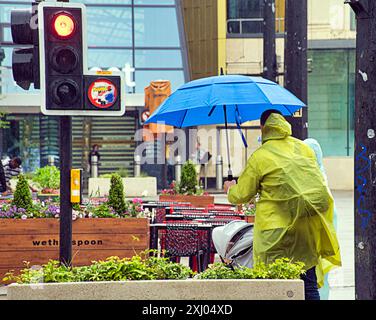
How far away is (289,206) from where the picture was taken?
6.79m

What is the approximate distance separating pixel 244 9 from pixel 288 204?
95.7 feet

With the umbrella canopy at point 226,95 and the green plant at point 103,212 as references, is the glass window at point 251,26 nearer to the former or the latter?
the green plant at point 103,212

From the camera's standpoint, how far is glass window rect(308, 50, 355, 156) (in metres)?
34.9

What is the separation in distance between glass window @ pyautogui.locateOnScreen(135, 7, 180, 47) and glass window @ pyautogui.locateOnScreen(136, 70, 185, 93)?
111 cm

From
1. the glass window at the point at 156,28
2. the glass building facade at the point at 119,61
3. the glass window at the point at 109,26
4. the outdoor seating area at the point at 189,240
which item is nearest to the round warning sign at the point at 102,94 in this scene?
the outdoor seating area at the point at 189,240

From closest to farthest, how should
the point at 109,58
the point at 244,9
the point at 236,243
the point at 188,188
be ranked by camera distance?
1. the point at 236,243
2. the point at 188,188
3. the point at 109,58
4. the point at 244,9

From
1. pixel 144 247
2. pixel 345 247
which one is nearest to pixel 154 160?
pixel 345 247

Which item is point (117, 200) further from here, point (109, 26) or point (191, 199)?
point (109, 26)

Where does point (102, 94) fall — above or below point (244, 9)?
below

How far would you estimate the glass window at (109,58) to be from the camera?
3431cm

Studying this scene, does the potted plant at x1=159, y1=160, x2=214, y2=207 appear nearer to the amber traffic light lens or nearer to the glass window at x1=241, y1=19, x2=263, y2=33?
the amber traffic light lens

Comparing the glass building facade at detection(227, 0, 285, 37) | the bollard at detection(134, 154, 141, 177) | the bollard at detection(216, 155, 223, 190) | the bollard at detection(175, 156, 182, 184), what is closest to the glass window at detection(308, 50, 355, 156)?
the glass building facade at detection(227, 0, 285, 37)

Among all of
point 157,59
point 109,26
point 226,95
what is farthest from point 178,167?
point 226,95
